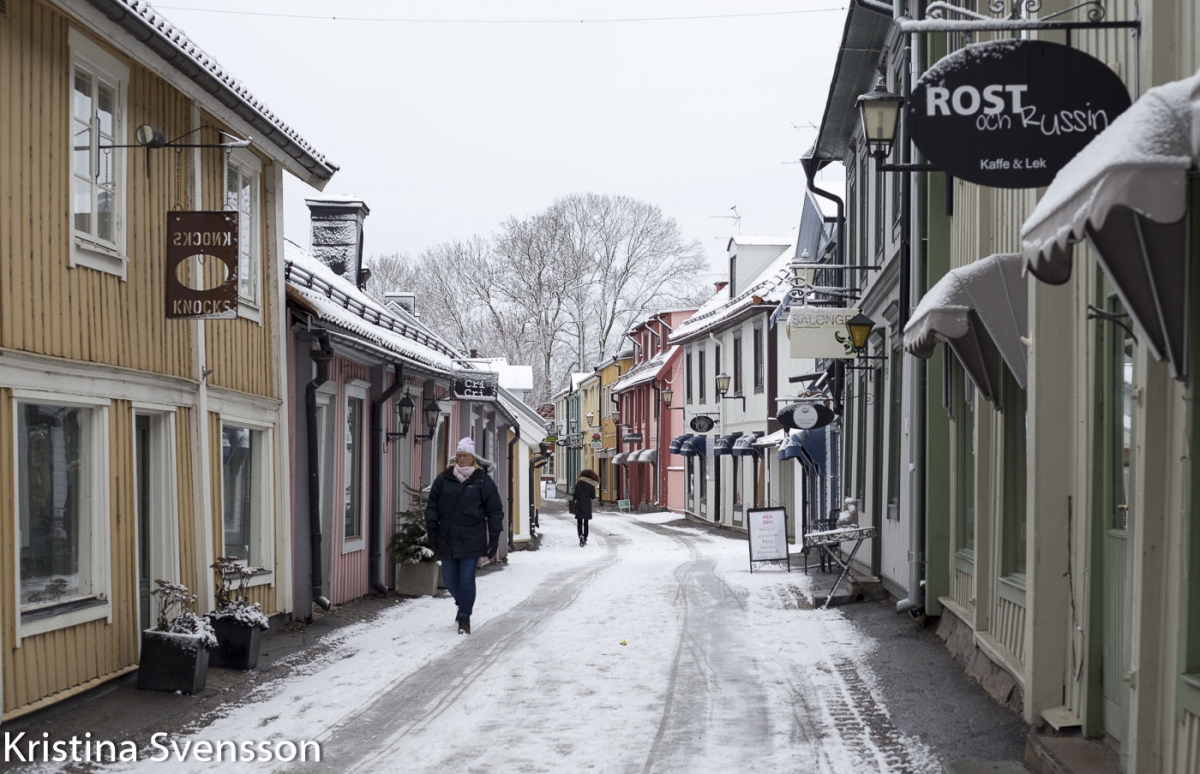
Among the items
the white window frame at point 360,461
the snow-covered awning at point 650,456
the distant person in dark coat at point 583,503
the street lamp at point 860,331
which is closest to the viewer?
the white window frame at point 360,461

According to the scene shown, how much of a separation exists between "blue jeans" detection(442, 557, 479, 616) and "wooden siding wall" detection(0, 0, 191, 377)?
3539mm

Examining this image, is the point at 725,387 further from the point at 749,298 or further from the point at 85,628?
the point at 85,628

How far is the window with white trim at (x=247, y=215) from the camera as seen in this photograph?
11602 millimetres

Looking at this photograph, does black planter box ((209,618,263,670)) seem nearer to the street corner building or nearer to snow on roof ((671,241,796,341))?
the street corner building

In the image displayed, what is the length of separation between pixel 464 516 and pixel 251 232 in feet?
10.7

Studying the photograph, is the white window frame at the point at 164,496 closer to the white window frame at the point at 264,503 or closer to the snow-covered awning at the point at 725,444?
the white window frame at the point at 264,503

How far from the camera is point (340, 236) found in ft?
70.2

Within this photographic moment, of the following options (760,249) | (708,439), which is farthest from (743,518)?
(760,249)

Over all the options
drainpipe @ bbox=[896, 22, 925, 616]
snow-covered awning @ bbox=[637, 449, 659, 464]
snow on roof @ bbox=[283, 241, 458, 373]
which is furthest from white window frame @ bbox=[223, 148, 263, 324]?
snow-covered awning @ bbox=[637, 449, 659, 464]

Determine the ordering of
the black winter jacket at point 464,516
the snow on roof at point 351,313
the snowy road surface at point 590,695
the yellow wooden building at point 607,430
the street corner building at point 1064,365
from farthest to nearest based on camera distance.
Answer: the yellow wooden building at point 607,430, the snow on roof at point 351,313, the black winter jacket at point 464,516, the snowy road surface at point 590,695, the street corner building at point 1064,365

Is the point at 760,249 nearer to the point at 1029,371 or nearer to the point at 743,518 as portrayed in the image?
the point at 743,518

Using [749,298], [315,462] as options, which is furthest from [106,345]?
[749,298]

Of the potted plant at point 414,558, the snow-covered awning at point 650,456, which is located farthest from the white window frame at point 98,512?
the snow-covered awning at point 650,456

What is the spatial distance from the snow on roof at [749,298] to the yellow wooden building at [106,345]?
71.1 ft
